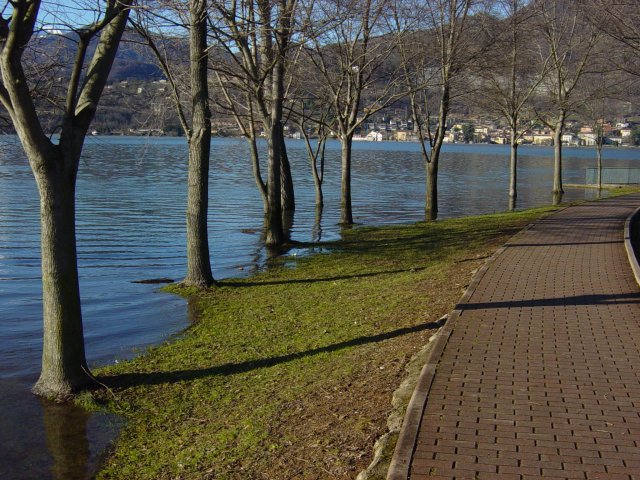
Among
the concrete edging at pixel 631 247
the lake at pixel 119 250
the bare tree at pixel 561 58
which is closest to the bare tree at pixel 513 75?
the bare tree at pixel 561 58

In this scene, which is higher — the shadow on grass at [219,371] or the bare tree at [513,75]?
the bare tree at [513,75]

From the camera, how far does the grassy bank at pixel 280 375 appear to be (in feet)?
18.7

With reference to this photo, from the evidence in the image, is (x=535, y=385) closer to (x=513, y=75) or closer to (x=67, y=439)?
(x=67, y=439)

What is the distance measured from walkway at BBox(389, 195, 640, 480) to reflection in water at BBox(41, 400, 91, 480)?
9.19 ft

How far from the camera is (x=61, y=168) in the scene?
24.0ft

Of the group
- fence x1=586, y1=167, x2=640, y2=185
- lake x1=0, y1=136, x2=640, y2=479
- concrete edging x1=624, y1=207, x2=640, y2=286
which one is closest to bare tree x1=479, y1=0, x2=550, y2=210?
lake x1=0, y1=136, x2=640, y2=479

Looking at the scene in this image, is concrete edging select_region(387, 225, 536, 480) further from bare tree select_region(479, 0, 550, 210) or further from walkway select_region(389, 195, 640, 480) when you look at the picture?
bare tree select_region(479, 0, 550, 210)

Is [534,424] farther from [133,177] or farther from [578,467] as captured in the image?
[133,177]

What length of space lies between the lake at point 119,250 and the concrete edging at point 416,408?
8.73 feet

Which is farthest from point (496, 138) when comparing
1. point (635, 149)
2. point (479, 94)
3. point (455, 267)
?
point (455, 267)

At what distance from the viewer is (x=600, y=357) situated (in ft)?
23.1

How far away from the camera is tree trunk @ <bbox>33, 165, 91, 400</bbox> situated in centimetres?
736

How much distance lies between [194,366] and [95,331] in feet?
9.67

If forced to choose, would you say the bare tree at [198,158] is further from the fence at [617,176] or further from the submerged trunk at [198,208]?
the fence at [617,176]
